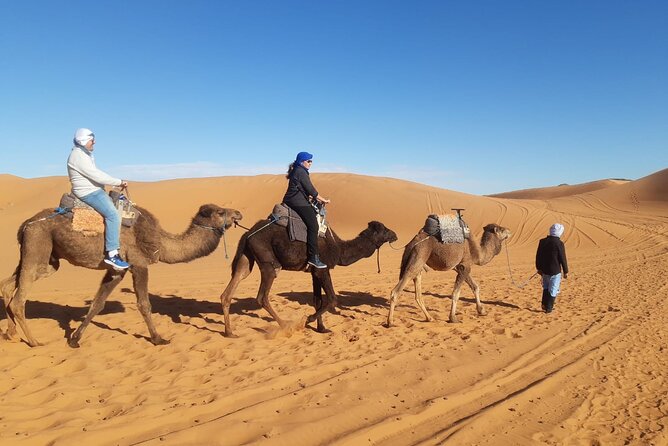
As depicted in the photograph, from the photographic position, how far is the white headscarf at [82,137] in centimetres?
646

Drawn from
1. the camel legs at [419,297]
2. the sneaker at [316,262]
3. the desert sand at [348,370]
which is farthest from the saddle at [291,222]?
the camel legs at [419,297]

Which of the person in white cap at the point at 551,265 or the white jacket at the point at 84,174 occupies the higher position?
the white jacket at the point at 84,174

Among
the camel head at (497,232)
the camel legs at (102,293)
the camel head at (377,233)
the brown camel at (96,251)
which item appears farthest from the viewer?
the camel head at (497,232)

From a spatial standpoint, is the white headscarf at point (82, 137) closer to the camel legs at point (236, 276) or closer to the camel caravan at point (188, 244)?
the camel caravan at point (188, 244)

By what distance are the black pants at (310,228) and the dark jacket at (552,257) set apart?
5.63 metres

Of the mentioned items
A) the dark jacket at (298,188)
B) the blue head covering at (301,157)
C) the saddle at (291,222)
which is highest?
the blue head covering at (301,157)

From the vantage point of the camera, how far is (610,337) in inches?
306

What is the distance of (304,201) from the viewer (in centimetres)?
802

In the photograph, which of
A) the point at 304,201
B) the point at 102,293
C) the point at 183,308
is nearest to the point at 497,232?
the point at 304,201

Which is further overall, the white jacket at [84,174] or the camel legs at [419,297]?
the camel legs at [419,297]

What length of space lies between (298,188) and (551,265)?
6157mm

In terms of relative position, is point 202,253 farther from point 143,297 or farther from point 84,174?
point 84,174

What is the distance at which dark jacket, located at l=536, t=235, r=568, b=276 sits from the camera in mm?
10141

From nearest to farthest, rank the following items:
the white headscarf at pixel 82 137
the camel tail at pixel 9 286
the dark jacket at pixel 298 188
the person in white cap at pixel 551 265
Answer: the white headscarf at pixel 82 137
the camel tail at pixel 9 286
the dark jacket at pixel 298 188
the person in white cap at pixel 551 265
